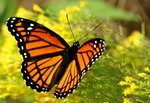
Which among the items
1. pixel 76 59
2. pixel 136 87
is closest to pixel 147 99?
pixel 136 87

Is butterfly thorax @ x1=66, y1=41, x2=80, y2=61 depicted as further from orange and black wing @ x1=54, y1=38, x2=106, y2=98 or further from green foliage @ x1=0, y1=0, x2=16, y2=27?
green foliage @ x1=0, y1=0, x2=16, y2=27

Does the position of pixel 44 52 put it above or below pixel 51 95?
above

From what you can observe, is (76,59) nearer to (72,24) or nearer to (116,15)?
(72,24)

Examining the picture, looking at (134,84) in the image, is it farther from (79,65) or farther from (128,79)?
(79,65)

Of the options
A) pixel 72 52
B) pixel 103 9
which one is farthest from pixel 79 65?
pixel 103 9

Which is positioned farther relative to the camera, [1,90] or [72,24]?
[72,24]

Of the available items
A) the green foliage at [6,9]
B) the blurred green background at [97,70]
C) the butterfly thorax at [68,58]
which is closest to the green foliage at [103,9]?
the green foliage at [6,9]

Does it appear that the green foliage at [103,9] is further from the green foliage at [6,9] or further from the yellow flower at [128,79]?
the yellow flower at [128,79]
